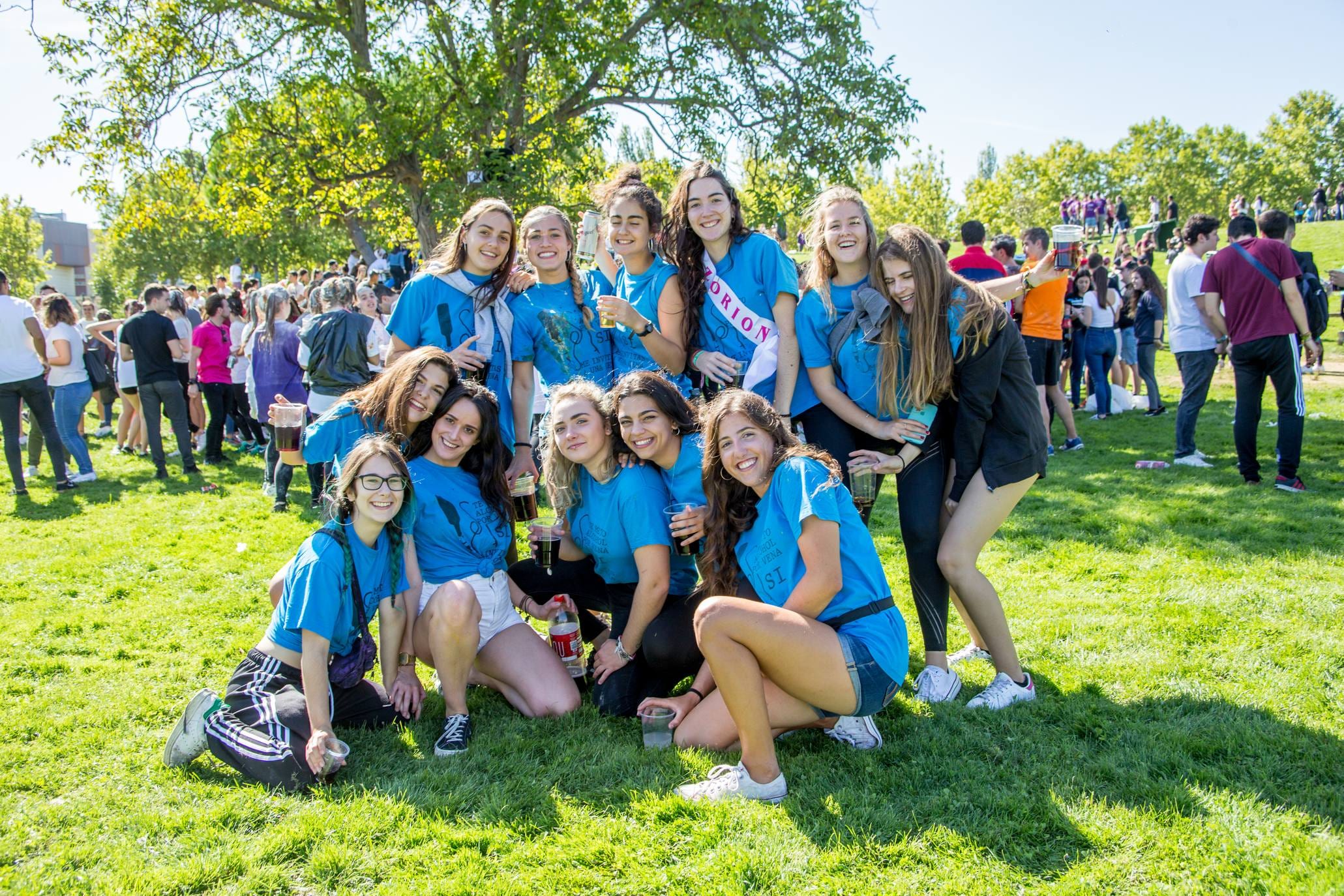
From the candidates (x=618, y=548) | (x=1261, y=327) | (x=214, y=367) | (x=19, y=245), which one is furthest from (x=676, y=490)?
(x=19, y=245)

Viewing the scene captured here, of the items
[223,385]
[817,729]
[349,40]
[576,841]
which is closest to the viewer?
[576,841]

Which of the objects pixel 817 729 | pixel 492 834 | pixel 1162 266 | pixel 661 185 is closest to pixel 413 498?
pixel 492 834

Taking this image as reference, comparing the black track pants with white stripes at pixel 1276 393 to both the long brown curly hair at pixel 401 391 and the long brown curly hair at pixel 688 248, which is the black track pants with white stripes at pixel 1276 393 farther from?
the long brown curly hair at pixel 401 391

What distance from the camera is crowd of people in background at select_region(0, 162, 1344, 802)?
306cm

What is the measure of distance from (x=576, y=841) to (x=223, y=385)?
8.89 meters

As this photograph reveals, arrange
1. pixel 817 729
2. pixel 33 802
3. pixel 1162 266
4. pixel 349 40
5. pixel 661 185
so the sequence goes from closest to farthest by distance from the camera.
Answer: pixel 33 802 → pixel 817 729 → pixel 349 40 → pixel 661 185 → pixel 1162 266

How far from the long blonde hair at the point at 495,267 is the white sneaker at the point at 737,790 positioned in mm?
2506

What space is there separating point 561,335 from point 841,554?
6.23ft

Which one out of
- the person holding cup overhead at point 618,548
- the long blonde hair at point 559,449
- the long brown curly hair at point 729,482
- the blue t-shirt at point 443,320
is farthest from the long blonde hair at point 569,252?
the long brown curly hair at point 729,482

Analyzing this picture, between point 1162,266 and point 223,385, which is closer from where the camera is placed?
point 223,385

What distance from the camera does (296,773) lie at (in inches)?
120

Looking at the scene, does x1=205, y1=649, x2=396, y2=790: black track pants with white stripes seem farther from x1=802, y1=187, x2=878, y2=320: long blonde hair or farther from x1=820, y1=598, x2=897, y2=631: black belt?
x1=802, y1=187, x2=878, y2=320: long blonde hair

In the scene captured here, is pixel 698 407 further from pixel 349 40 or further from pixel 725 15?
pixel 349 40

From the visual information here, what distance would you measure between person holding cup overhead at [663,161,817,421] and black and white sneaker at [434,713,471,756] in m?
1.81
